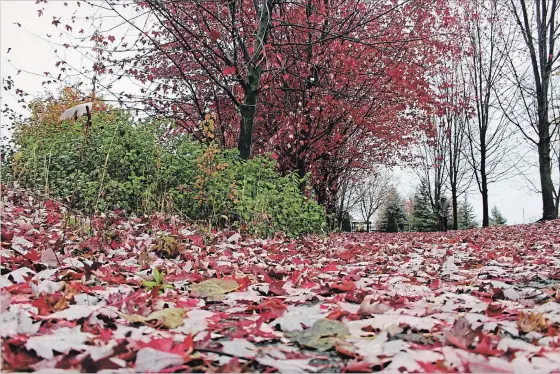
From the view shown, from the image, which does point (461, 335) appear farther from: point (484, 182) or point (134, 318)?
point (484, 182)

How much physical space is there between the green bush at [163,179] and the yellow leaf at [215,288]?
3.06 m

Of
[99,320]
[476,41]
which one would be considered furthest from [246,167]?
[476,41]

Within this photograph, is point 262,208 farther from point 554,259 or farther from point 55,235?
point 554,259

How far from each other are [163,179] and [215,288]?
3.88m

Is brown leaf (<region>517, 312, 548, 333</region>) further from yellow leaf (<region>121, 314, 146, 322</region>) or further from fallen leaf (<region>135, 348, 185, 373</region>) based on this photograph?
yellow leaf (<region>121, 314, 146, 322</region>)

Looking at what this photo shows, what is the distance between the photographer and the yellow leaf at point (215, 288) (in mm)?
A: 2107

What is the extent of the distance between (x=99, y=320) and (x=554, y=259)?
412 cm

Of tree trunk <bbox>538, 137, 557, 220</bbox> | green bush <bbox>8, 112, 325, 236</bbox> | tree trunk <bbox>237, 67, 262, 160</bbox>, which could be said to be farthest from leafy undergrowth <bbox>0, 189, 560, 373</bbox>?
tree trunk <bbox>538, 137, 557, 220</bbox>

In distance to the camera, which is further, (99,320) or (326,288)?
(326,288)

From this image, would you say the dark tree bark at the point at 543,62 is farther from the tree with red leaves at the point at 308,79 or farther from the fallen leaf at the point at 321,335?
the fallen leaf at the point at 321,335

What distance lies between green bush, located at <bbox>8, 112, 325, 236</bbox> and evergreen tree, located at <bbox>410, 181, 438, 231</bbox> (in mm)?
19304

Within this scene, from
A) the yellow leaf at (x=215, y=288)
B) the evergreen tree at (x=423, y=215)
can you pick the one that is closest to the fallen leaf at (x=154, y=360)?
the yellow leaf at (x=215, y=288)

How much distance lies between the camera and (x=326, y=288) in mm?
2264

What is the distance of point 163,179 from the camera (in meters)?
5.82
